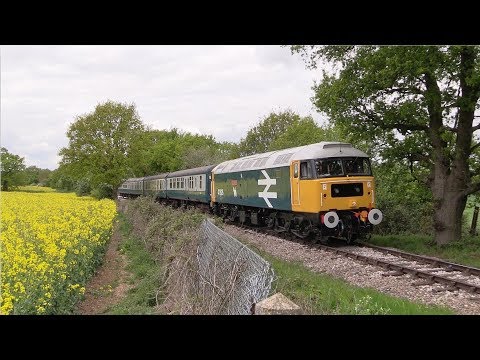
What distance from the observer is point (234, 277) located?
634 cm

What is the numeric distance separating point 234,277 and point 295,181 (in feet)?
27.2

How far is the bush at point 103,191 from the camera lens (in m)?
33.3

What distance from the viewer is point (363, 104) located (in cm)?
1527

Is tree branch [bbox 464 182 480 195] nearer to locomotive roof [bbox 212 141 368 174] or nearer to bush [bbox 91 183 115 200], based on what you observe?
locomotive roof [bbox 212 141 368 174]

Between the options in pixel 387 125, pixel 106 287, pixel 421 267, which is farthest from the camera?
pixel 387 125

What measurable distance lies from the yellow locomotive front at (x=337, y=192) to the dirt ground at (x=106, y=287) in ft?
17.0

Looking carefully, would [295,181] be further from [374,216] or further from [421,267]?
[421,267]

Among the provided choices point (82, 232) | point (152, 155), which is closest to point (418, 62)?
point (82, 232)

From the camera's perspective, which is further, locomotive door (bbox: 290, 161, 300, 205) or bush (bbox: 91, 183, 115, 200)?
bush (bbox: 91, 183, 115, 200)

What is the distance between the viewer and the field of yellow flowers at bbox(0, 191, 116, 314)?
706cm

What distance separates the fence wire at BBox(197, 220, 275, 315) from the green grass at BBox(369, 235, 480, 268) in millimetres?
6610

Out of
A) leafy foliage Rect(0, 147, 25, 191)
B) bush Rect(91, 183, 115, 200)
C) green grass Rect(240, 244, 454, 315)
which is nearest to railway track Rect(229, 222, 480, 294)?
green grass Rect(240, 244, 454, 315)

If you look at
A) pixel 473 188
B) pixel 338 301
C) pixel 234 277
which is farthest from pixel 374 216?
pixel 234 277

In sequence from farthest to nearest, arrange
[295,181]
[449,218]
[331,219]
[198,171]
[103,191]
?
1. [103,191]
2. [198,171]
3. [449,218]
4. [295,181]
5. [331,219]
